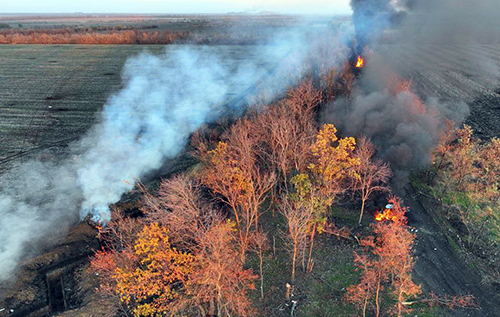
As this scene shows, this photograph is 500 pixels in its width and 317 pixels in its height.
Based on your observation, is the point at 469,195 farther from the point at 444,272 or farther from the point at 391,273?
the point at 391,273

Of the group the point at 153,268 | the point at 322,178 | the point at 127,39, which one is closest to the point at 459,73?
the point at 322,178

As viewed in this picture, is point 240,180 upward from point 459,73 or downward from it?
downward

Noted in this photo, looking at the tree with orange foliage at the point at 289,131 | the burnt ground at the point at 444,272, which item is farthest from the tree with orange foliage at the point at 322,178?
the burnt ground at the point at 444,272

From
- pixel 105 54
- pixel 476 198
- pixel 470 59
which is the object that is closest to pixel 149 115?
pixel 476 198

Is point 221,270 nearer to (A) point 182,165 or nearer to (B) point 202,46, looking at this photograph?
(A) point 182,165

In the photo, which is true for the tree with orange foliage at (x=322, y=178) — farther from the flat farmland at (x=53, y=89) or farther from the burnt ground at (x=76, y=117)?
the flat farmland at (x=53, y=89)

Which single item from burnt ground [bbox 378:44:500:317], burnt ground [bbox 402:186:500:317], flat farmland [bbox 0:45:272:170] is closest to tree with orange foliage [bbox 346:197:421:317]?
burnt ground [bbox 402:186:500:317]
